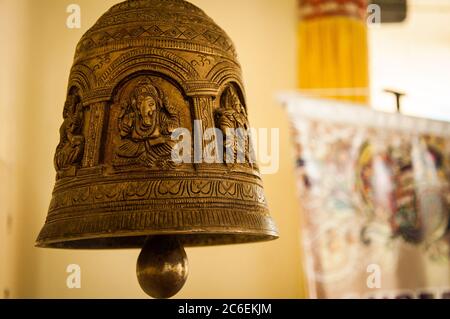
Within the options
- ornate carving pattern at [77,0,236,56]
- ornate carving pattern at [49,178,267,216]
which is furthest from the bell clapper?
ornate carving pattern at [77,0,236,56]

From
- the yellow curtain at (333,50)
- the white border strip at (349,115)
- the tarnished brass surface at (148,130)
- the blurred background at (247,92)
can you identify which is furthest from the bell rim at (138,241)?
the yellow curtain at (333,50)

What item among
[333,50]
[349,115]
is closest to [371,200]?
[349,115]

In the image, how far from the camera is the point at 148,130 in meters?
1.97

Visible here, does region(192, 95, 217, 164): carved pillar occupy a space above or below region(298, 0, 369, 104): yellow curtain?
below

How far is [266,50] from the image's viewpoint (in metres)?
3.81

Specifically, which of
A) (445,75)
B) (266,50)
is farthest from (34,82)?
(445,75)

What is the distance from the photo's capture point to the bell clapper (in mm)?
2121

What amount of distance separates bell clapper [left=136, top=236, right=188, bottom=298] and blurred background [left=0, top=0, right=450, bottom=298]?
2.88ft

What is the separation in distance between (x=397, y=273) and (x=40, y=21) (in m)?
2.38

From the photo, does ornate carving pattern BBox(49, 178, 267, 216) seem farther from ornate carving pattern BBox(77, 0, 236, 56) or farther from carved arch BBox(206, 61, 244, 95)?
ornate carving pattern BBox(77, 0, 236, 56)

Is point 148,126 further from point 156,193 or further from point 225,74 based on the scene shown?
point 225,74

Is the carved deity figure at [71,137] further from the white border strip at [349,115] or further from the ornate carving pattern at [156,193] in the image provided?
the white border strip at [349,115]

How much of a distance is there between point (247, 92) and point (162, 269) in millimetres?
1771
